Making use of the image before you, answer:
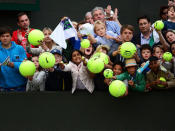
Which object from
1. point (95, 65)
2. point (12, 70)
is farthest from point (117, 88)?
point (12, 70)

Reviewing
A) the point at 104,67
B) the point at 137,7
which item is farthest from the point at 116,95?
the point at 137,7

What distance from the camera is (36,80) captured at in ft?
19.9

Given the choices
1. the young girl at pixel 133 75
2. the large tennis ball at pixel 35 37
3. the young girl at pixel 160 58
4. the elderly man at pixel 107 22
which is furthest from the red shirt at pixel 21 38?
the young girl at pixel 160 58

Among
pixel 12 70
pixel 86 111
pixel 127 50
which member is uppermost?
pixel 127 50

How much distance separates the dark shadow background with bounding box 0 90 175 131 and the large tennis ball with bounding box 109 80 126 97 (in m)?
0.47

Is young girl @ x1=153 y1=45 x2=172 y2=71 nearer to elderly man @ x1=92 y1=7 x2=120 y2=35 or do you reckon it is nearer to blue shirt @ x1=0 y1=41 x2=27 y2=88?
elderly man @ x1=92 y1=7 x2=120 y2=35

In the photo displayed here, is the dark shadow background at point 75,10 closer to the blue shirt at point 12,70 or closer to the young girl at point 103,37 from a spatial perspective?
the young girl at point 103,37

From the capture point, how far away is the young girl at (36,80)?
6.07 metres

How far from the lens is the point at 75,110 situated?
243 inches

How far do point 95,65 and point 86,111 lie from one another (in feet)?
2.73

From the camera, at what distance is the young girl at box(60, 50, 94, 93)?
6129mm

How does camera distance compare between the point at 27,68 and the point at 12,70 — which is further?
the point at 12,70

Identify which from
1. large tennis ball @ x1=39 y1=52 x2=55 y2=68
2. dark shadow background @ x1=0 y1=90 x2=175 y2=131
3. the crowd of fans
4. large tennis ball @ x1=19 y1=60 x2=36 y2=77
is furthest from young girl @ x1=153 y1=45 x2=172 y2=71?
large tennis ball @ x1=19 y1=60 x2=36 y2=77

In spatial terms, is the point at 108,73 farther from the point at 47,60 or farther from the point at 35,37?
the point at 35,37
